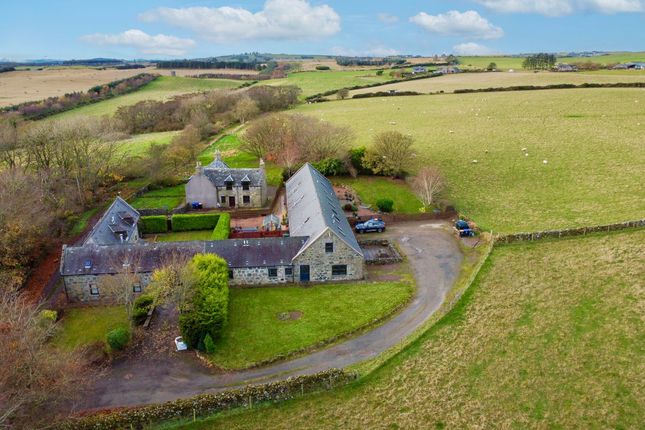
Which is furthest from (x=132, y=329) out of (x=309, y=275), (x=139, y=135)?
(x=139, y=135)

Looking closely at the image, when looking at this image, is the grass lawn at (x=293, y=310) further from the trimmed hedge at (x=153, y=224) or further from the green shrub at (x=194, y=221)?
the trimmed hedge at (x=153, y=224)

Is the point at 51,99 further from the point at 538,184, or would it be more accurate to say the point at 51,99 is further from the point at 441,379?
the point at 441,379

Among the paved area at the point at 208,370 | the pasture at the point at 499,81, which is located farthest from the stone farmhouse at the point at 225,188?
the pasture at the point at 499,81

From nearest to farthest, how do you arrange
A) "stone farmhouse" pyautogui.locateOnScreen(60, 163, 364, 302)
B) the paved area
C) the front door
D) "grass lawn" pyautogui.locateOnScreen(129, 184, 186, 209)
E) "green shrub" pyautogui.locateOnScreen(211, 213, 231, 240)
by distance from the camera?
the paved area
"stone farmhouse" pyautogui.locateOnScreen(60, 163, 364, 302)
the front door
"green shrub" pyautogui.locateOnScreen(211, 213, 231, 240)
"grass lawn" pyautogui.locateOnScreen(129, 184, 186, 209)

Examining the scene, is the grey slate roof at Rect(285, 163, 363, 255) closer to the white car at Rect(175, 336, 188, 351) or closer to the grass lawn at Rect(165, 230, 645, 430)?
the grass lawn at Rect(165, 230, 645, 430)

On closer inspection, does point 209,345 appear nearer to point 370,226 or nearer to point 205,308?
point 205,308

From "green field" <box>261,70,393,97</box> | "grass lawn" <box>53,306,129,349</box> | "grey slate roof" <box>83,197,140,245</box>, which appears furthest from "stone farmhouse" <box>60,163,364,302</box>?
"green field" <box>261,70,393,97</box>
